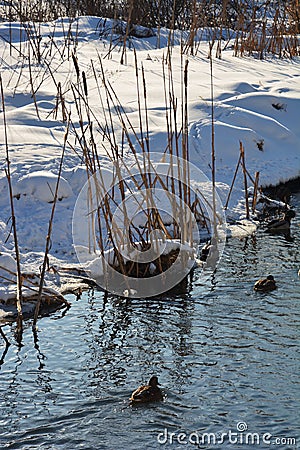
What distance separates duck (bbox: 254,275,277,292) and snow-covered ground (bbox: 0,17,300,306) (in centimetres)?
119

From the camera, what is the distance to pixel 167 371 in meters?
3.54

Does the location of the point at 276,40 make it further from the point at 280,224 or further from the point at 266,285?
the point at 266,285

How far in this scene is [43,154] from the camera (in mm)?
5977

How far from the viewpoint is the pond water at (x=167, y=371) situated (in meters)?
3.00

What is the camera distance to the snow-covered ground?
5.37 metres

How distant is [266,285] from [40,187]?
6.57 ft

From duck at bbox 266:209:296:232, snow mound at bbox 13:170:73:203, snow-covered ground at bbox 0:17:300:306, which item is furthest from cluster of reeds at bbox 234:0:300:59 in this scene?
snow mound at bbox 13:170:73:203

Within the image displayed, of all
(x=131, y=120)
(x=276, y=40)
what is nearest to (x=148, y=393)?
(x=131, y=120)

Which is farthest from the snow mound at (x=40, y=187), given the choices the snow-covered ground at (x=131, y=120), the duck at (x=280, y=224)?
the duck at (x=280, y=224)

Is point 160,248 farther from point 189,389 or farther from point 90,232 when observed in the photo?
point 189,389

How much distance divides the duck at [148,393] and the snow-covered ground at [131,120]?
1.53 meters

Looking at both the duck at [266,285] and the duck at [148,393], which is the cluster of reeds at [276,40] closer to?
the duck at [266,285]

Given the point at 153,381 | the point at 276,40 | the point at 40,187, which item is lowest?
the point at 153,381

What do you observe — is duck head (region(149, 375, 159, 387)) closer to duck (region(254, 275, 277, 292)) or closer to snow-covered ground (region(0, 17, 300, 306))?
duck (region(254, 275, 277, 292))
